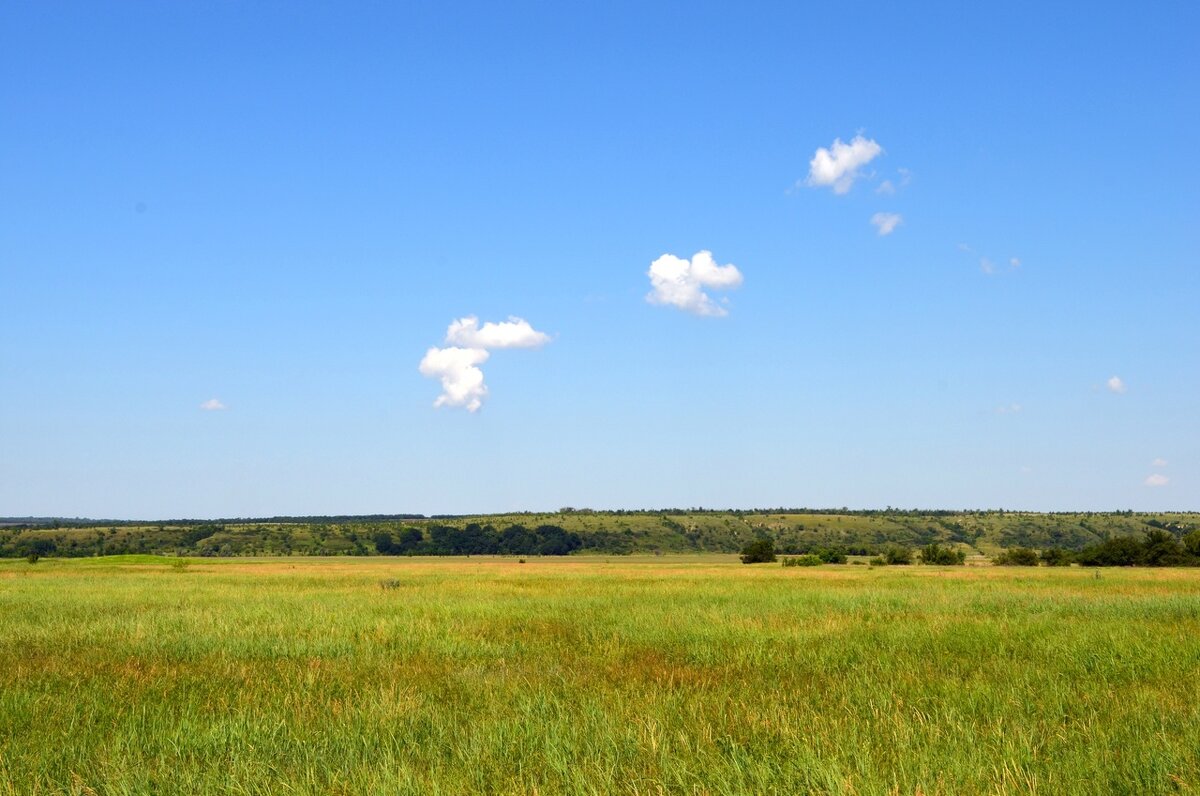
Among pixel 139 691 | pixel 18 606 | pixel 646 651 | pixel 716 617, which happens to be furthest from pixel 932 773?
pixel 18 606

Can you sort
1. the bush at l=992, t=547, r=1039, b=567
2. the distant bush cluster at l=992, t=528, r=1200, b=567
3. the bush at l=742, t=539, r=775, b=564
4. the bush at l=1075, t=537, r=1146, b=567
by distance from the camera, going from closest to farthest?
the distant bush cluster at l=992, t=528, r=1200, b=567 < the bush at l=1075, t=537, r=1146, b=567 < the bush at l=992, t=547, r=1039, b=567 < the bush at l=742, t=539, r=775, b=564

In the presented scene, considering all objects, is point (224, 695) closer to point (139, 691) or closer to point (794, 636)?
point (139, 691)

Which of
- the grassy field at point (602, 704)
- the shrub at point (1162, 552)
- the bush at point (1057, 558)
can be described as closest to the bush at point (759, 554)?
the bush at point (1057, 558)

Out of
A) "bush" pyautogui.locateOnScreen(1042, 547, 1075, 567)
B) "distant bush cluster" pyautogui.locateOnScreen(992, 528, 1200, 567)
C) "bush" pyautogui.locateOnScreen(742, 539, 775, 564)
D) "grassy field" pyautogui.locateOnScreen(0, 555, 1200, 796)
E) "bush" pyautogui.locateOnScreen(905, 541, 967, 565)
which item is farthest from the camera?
"bush" pyautogui.locateOnScreen(742, 539, 775, 564)

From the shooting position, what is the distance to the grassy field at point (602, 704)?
7.24 m

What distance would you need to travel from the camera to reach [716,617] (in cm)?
2077

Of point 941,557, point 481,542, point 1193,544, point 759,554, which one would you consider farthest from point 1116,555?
point 481,542

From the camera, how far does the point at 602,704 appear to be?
1011cm

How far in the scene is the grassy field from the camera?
724cm

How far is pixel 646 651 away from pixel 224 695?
6.79 metres

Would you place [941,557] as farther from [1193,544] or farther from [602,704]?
[602,704]

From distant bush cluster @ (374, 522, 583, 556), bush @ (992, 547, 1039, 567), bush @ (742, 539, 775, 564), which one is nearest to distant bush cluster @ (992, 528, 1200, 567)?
bush @ (992, 547, 1039, 567)

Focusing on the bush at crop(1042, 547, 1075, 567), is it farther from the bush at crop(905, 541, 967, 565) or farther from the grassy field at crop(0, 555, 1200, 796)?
the grassy field at crop(0, 555, 1200, 796)

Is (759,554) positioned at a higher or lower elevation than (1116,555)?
lower
